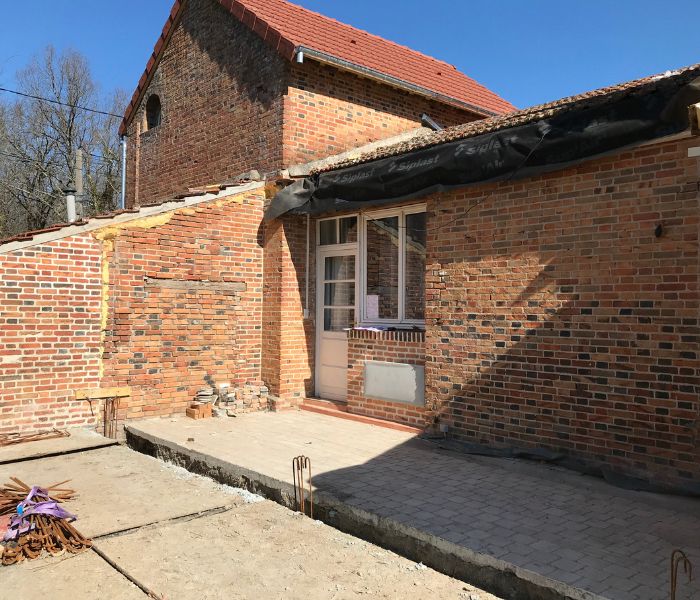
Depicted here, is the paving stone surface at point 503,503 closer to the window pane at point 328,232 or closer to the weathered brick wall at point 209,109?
the window pane at point 328,232

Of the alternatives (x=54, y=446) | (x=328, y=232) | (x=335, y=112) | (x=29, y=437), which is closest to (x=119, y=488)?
(x=54, y=446)

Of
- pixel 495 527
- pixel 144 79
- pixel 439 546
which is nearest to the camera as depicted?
pixel 439 546

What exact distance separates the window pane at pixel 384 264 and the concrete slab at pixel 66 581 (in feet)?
17.1

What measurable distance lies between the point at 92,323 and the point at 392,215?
4.32m

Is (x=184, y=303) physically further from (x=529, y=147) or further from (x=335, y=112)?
(x=529, y=147)

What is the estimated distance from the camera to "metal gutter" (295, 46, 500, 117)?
371 inches

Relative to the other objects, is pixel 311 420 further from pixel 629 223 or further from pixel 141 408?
pixel 629 223

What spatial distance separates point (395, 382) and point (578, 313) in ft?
8.89

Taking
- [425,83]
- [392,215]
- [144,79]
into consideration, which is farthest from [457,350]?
[144,79]

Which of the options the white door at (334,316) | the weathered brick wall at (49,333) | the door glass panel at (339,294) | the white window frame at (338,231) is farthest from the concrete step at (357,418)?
the weathered brick wall at (49,333)

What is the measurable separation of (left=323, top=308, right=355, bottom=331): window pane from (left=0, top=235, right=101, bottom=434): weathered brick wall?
347 centimetres

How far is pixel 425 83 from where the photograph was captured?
39.8 ft

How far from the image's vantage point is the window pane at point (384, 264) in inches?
322

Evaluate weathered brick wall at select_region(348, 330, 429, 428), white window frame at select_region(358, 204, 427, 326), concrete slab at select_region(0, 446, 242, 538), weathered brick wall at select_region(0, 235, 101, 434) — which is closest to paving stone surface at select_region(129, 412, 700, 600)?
weathered brick wall at select_region(348, 330, 429, 428)
